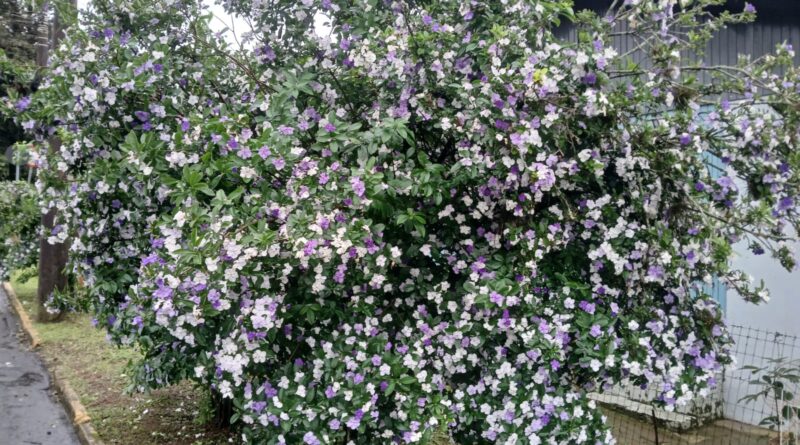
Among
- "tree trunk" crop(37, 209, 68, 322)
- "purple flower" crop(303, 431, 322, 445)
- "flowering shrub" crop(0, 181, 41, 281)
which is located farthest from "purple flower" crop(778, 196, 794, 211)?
"tree trunk" crop(37, 209, 68, 322)

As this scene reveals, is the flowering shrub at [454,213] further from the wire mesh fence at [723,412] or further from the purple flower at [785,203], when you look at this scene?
the wire mesh fence at [723,412]

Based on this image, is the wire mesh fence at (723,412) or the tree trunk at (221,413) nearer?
the tree trunk at (221,413)

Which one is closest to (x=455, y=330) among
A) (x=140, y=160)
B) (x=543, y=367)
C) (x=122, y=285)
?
(x=543, y=367)

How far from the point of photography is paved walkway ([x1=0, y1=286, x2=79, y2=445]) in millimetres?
5164

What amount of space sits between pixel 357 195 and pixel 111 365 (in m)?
5.64

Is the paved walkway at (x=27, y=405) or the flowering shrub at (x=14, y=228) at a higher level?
the flowering shrub at (x=14, y=228)

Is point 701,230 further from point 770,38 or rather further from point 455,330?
point 770,38

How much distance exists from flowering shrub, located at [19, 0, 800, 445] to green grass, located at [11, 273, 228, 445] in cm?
178

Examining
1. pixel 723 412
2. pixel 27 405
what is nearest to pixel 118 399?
pixel 27 405

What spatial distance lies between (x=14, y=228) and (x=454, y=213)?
271 inches

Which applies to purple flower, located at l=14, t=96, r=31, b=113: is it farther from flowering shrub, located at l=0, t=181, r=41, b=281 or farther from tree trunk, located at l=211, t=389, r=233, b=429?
flowering shrub, located at l=0, t=181, r=41, b=281

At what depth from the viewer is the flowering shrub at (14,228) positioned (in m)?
7.70

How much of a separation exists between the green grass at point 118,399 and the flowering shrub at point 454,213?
178 cm

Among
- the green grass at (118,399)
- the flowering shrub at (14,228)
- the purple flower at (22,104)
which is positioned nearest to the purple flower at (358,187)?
the purple flower at (22,104)
